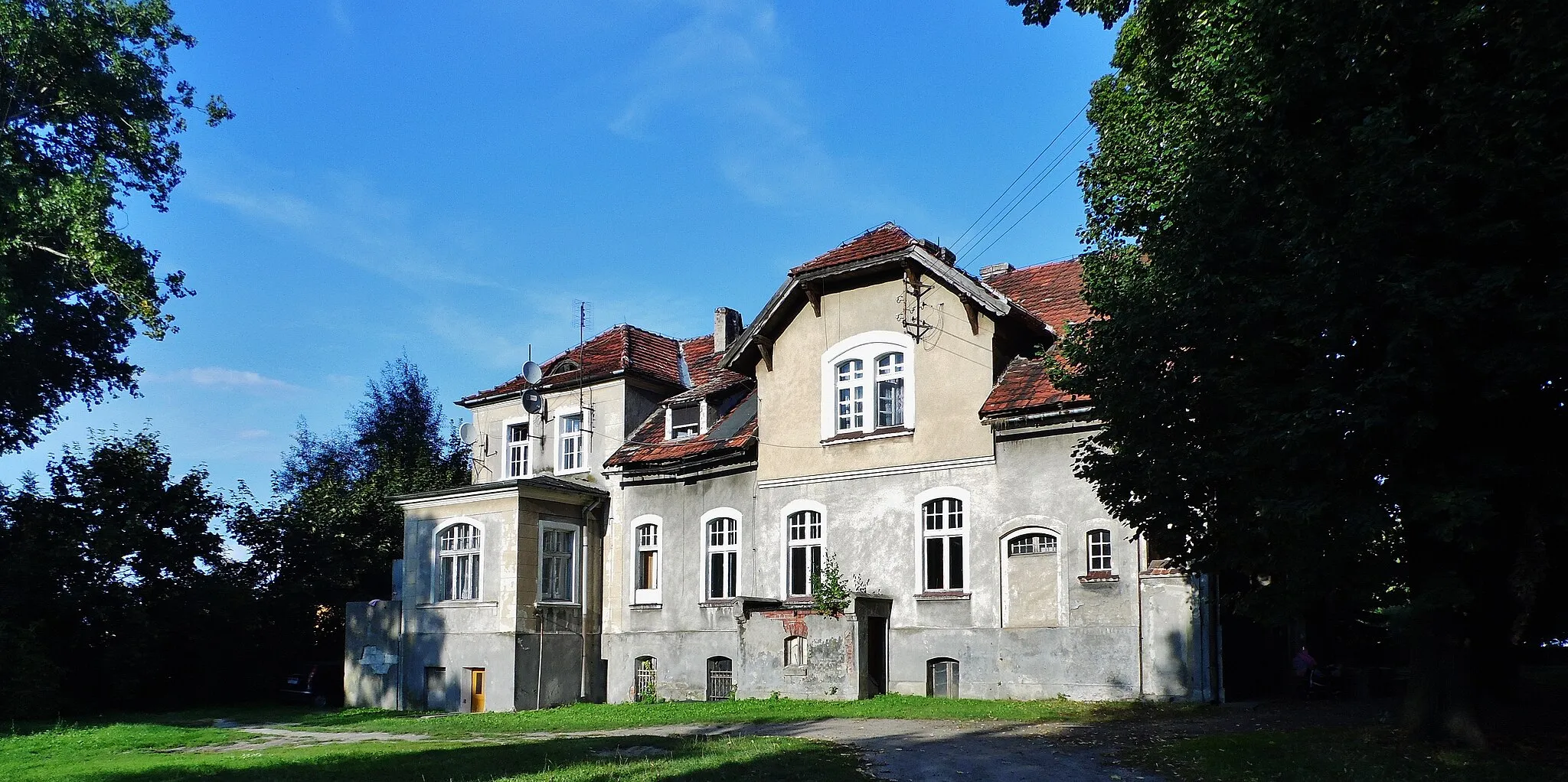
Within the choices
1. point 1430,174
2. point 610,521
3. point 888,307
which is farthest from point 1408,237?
point 610,521

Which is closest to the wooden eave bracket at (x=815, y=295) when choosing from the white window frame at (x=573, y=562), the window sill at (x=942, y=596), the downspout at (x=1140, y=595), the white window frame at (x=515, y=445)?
the window sill at (x=942, y=596)

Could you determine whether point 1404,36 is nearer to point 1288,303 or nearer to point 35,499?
point 1288,303

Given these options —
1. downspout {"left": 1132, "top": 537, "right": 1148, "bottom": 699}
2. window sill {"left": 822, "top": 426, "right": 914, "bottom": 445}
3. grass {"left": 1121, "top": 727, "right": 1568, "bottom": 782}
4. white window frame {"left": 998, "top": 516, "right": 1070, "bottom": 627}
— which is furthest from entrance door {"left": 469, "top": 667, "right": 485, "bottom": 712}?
grass {"left": 1121, "top": 727, "right": 1568, "bottom": 782}

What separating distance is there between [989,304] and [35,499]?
24175 mm

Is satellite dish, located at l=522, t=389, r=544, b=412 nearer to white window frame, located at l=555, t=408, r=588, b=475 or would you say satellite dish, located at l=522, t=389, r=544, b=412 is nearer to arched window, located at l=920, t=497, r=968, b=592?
white window frame, located at l=555, t=408, r=588, b=475

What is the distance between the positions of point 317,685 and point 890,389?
17.5m

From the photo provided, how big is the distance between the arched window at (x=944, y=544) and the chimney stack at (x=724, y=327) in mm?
10786

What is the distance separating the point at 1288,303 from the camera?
11703 millimetres

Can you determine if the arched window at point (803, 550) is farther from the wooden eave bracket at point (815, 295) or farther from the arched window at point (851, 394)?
the wooden eave bracket at point (815, 295)

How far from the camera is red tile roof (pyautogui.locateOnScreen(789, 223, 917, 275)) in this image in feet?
78.1

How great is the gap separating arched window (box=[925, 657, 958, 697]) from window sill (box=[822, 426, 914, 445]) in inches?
169

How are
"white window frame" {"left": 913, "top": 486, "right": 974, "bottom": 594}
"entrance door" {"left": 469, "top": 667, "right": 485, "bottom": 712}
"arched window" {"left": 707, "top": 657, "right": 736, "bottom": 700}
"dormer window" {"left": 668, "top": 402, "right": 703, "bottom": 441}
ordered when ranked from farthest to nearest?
"dormer window" {"left": 668, "top": 402, "right": 703, "bottom": 441} < "entrance door" {"left": 469, "top": 667, "right": 485, "bottom": 712} < "arched window" {"left": 707, "top": 657, "right": 736, "bottom": 700} < "white window frame" {"left": 913, "top": 486, "right": 974, "bottom": 594}

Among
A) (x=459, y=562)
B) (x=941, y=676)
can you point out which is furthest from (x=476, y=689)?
(x=941, y=676)

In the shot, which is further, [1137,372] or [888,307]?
[888,307]
